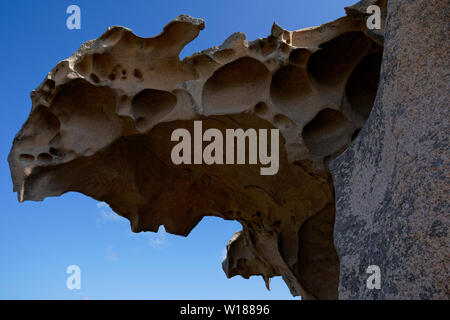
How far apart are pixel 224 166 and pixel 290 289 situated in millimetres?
2176

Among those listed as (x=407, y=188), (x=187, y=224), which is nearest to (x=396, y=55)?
(x=407, y=188)

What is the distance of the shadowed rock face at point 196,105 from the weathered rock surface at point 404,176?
1.93 m

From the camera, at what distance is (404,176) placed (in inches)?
98.4

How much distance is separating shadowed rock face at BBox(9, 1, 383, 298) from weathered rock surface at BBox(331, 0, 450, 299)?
6.34ft

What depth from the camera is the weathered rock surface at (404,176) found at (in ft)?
7.29

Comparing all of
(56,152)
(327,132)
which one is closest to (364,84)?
(327,132)

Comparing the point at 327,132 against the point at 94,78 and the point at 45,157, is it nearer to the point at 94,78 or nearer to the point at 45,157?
the point at 94,78

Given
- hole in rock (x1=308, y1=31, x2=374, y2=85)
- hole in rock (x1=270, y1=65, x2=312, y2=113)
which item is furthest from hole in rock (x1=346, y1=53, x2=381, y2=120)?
hole in rock (x1=270, y1=65, x2=312, y2=113)

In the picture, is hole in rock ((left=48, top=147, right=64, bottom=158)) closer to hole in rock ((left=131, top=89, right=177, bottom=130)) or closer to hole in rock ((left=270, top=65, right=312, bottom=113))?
hole in rock ((left=131, top=89, right=177, bottom=130))

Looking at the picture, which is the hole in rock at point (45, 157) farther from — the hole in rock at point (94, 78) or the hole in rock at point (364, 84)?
the hole in rock at point (364, 84)

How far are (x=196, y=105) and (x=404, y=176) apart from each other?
10.1 ft

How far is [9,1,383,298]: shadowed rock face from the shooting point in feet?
17.0

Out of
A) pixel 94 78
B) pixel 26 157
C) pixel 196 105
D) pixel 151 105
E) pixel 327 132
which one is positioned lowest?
pixel 26 157
